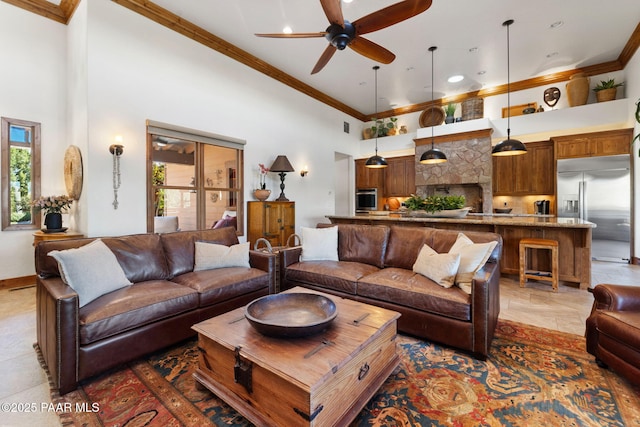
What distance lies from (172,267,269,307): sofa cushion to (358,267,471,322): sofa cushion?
1037 mm

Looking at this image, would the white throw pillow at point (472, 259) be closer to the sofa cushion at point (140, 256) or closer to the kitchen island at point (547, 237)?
the kitchen island at point (547, 237)

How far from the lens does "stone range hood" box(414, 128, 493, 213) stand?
6223mm

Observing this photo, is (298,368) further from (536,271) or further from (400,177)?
(400,177)

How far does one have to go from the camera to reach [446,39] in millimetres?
4449

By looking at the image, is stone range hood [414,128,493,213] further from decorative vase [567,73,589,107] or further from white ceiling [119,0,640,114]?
decorative vase [567,73,589,107]

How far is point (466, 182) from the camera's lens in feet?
21.1

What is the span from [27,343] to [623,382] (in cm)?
433

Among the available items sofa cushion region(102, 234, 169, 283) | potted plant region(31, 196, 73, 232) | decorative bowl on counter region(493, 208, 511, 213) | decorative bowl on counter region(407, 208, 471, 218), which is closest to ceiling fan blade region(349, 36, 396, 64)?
decorative bowl on counter region(407, 208, 471, 218)

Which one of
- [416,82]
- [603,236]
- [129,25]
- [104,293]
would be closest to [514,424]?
[104,293]

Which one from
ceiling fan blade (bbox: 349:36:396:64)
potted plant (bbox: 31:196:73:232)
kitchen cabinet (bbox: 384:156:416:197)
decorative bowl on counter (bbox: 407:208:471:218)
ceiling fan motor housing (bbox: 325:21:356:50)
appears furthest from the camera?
kitchen cabinet (bbox: 384:156:416:197)

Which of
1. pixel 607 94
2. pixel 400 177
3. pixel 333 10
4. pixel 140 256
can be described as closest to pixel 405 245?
pixel 333 10

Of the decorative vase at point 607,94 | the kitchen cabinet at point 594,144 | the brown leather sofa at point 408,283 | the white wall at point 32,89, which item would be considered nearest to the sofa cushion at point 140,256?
the brown leather sofa at point 408,283

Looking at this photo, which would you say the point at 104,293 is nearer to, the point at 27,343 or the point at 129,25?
the point at 27,343

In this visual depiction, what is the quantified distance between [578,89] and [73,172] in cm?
851
